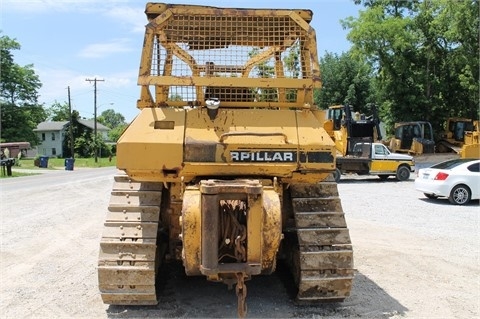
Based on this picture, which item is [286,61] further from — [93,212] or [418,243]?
[93,212]

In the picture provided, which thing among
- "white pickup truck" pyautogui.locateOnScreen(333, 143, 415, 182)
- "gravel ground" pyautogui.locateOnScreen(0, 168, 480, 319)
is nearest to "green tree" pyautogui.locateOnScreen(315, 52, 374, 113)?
"white pickup truck" pyautogui.locateOnScreen(333, 143, 415, 182)

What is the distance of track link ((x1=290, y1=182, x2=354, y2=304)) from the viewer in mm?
4934

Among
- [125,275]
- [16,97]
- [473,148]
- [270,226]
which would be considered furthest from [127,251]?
[16,97]

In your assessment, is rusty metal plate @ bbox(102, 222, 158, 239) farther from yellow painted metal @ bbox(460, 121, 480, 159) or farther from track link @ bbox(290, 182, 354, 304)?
yellow painted metal @ bbox(460, 121, 480, 159)

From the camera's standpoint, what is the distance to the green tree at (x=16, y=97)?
5966 centimetres

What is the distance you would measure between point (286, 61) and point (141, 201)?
2224 mm

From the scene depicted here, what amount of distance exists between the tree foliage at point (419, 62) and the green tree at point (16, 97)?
39805 mm

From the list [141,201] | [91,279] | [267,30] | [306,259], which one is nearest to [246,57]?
[267,30]

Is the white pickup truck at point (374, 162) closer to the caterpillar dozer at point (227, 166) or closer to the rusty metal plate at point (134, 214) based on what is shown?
the caterpillar dozer at point (227, 166)

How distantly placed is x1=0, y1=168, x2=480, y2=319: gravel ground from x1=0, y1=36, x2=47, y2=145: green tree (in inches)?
2036

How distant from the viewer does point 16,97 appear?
63.0m

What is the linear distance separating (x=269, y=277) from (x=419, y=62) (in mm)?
35571

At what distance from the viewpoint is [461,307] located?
18.0 ft

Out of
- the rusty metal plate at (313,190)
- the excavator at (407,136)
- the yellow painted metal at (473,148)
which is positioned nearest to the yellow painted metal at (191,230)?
the rusty metal plate at (313,190)
